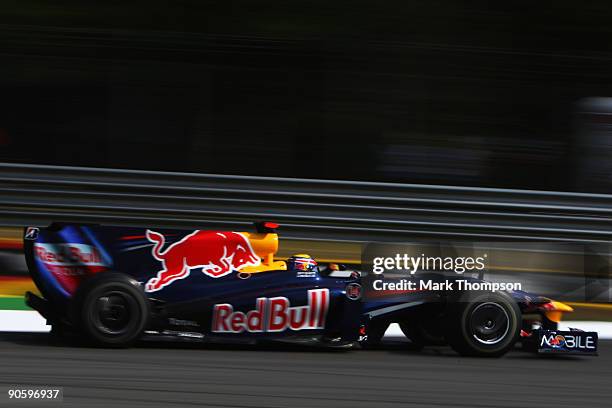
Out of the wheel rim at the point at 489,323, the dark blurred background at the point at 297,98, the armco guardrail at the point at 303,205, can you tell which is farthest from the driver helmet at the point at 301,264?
the dark blurred background at the point at 297,98

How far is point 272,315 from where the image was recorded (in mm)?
5863

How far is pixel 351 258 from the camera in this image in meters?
7.69

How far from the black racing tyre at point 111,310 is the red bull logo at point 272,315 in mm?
449

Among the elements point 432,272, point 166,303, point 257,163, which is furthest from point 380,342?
point 257,163

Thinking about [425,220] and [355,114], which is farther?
[355,114]

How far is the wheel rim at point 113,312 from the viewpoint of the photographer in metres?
5.72

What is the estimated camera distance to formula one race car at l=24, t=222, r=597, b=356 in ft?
18.9

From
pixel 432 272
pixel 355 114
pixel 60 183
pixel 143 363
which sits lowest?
pixel 143 363

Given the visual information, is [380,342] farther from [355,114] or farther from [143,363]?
[355,114]

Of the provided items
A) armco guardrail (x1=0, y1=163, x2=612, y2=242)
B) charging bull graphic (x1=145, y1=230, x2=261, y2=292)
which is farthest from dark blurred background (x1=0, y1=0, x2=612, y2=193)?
charging bull graphic (x1=145, y1=230, x2=261, y2=292)

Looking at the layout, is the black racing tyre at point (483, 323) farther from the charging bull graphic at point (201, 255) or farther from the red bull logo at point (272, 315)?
the charging bull graphic at point (201, 255)

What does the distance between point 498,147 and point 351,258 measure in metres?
1.72

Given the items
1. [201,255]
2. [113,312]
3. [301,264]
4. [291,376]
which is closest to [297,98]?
[301,264]

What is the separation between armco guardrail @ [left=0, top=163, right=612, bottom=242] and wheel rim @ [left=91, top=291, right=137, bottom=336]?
77.9 inches
